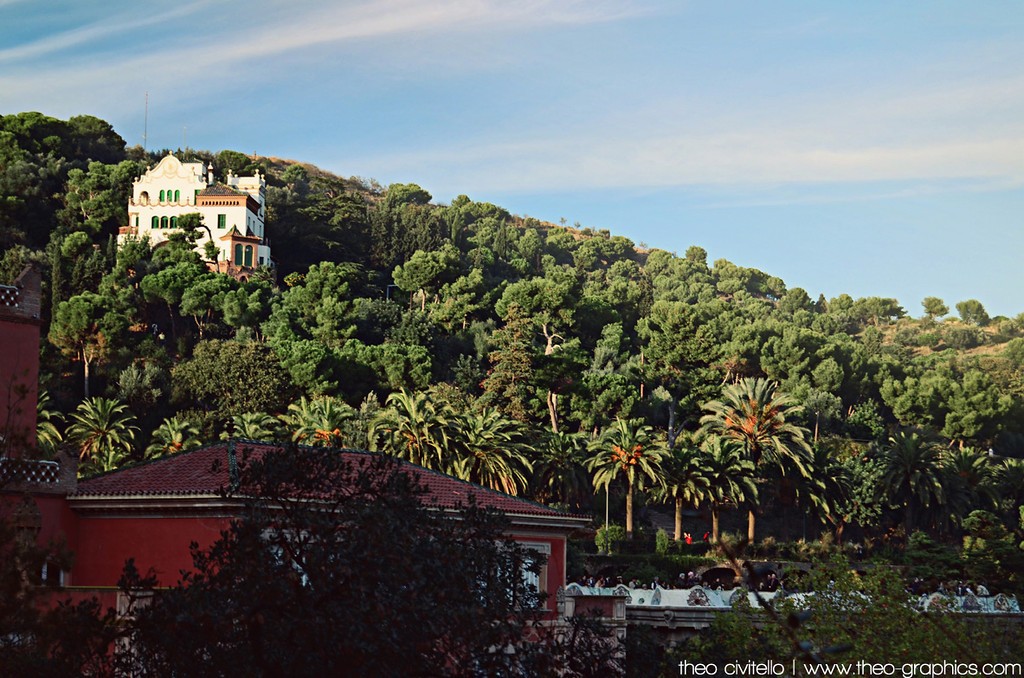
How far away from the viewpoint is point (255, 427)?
65.1m

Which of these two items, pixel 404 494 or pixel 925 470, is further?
pixel 925 470

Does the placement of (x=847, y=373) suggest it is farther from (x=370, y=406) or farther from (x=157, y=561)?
(x=157, y=561)

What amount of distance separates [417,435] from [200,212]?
48.0m

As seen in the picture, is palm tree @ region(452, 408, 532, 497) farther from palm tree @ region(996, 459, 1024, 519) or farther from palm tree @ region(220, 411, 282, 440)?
palm tree @ region(996, 459, 1024, 519)

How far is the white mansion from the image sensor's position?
9638 centimetres

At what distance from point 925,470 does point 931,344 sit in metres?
104

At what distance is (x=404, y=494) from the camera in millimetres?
17219

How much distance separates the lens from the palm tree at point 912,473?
7056 cm

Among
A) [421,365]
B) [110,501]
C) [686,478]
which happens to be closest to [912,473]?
[686,478]

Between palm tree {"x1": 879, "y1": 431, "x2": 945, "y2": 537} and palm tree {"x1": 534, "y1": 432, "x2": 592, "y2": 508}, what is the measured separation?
17536 mm

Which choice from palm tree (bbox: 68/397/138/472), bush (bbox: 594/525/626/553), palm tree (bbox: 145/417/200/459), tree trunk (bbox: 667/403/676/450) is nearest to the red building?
palm tree (bbox: 68/397/138/472)

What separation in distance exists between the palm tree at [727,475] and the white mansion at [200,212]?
142 feet

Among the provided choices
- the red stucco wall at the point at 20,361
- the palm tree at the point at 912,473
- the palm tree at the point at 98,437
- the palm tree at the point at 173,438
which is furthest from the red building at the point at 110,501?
the palm tree at the point at 912,473

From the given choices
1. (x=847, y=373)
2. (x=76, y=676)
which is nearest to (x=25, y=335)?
(x=76, y=676)
